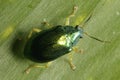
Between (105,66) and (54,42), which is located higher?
(54,42)

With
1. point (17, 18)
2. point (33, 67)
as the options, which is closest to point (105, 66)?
point (33, 67)

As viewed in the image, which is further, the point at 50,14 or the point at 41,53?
the point at 50,14

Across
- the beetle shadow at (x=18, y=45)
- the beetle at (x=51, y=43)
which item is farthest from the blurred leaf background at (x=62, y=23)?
the beetle at (x=51, y=43)

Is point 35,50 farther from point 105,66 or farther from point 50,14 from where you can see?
point 105,66

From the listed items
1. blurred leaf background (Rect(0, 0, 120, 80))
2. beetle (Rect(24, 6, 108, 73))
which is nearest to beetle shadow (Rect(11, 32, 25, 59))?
blurred leaf background (Rect(0, 0, 120, 80))

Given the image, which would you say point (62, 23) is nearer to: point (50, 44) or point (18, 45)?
point (50, 44)

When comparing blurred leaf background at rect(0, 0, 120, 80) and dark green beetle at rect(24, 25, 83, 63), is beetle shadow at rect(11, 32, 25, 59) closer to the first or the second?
blurred leaf background at rect(0, 0, 120, 80)
